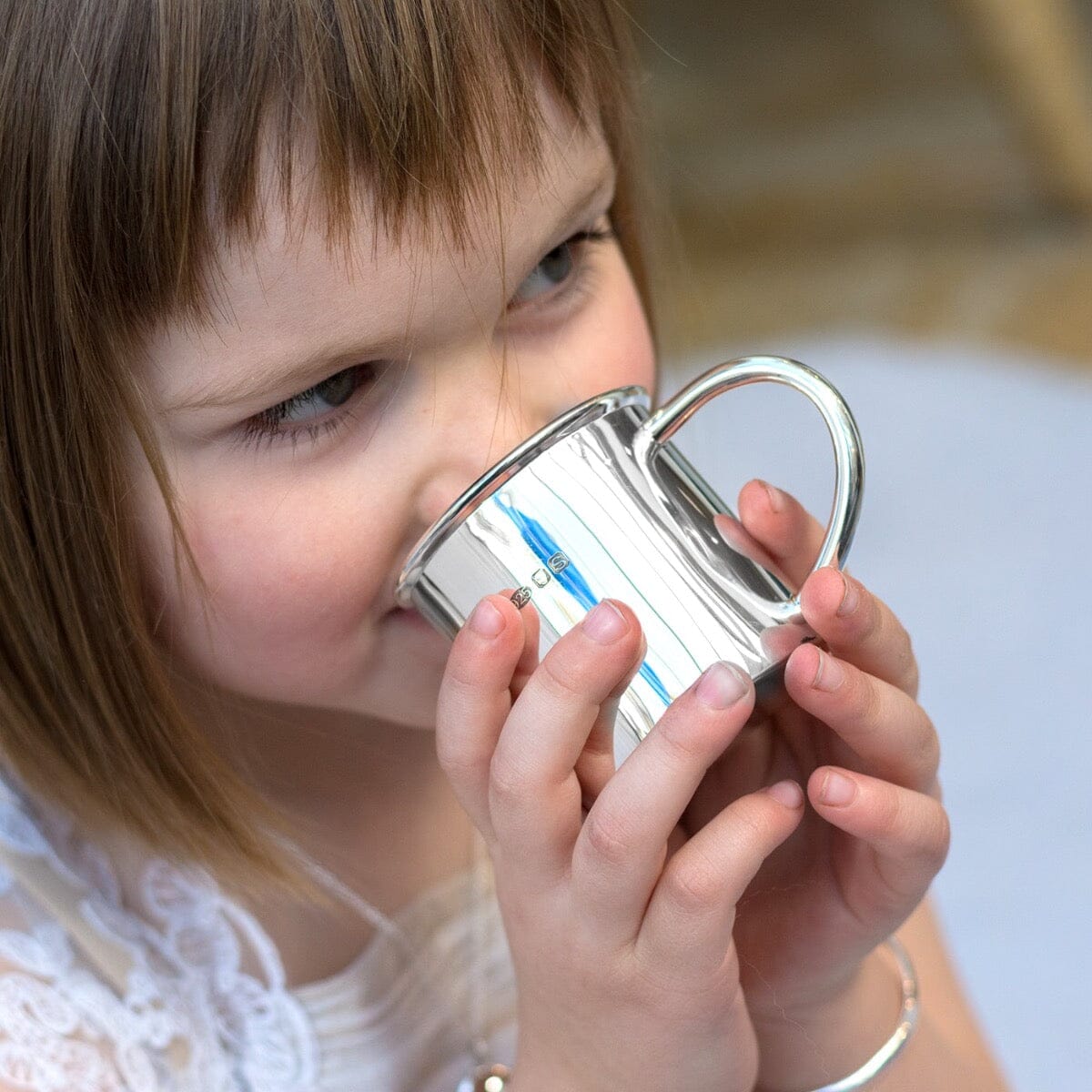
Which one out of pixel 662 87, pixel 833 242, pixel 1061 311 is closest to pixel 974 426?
pixel 1061 311

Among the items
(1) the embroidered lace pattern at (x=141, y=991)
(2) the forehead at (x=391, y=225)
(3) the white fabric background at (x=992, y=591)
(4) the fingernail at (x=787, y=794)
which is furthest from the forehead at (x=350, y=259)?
(3) the white fabric background at (x=992, y=591)

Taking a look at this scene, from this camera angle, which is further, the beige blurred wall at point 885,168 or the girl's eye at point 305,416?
the beige blurred wall at point 885,168

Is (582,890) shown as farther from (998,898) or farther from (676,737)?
(998,898)

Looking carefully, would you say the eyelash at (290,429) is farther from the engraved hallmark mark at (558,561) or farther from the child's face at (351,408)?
the engraved hallmark mark at (558,561)

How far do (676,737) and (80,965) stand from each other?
15.6 inches

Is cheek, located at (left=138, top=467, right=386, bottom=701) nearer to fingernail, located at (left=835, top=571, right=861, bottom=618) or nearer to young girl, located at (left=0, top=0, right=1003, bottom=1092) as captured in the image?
young girl, located at (left=0, top=0, right=1003, bottom=1092)

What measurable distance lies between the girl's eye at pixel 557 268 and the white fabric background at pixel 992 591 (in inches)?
16.6

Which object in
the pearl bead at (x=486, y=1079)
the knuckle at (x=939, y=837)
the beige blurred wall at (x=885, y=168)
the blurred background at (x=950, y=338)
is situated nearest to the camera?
the knuckle at (x=939, y=837)

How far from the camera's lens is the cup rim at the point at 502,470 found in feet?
1.90

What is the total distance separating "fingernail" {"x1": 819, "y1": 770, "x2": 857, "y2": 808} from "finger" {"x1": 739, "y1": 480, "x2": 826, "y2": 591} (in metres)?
0.10

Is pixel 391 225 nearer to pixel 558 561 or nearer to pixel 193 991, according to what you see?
pixel 558 561

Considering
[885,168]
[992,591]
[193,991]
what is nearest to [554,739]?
[193,991]

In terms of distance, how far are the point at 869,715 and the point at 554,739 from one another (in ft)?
0.45

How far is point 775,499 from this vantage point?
0.68m
